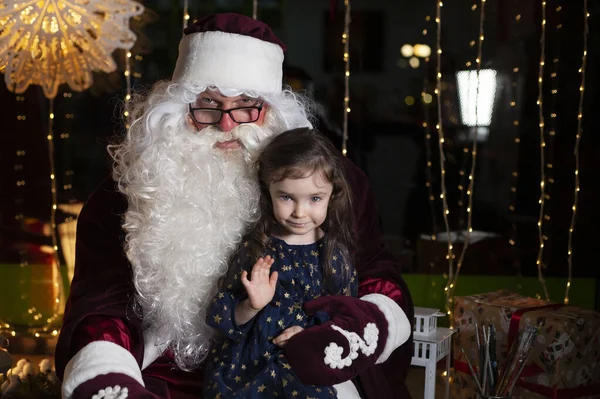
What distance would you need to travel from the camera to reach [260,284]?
2018mm

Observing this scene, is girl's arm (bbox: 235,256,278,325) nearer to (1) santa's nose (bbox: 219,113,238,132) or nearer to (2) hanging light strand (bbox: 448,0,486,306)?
(1) santa's nose (bbox: 219,113,238,132)

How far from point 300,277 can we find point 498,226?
2455mm

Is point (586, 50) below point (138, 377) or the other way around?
the other way around

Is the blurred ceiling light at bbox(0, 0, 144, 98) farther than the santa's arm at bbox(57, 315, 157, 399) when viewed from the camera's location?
Yes

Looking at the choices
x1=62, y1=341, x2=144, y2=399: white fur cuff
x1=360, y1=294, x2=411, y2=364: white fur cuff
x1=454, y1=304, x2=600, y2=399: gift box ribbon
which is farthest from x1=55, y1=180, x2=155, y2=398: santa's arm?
x1=454, y1=304, x2=600, y2=399: gift box ribbon

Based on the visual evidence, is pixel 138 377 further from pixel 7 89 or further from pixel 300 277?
pixel 7 89

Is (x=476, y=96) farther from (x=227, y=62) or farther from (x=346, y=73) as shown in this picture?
(x=227, y=62)

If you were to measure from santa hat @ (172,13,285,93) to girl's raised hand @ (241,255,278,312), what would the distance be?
60cm

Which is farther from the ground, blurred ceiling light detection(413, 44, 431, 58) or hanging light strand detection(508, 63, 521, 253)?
blurred ceiling light detection(413, 44, 431, 58)

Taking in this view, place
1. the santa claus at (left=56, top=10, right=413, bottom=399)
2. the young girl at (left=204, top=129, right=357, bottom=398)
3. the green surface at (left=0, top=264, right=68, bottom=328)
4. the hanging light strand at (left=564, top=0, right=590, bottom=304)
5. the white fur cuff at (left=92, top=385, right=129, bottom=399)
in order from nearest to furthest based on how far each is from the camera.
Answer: the white fur cuff at (left=92, top=385, right=129, bottom=399), the young girl at (left=204, top=129, right=357, bottom=398), the santa claus at (left=56, top=10, right=413, bottom=399), the hanging light strand at (left=564, top=0, right=590, bottom=304), the green surface at (left=0, top=264, right=68, bottom=328)

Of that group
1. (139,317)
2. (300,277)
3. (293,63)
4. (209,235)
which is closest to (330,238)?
(300,277)

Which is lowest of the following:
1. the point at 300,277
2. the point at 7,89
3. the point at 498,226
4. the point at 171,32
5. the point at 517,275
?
the point at 517,275

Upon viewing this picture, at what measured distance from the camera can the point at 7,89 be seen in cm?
445

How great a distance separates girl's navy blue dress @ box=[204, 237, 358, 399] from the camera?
2.02m
